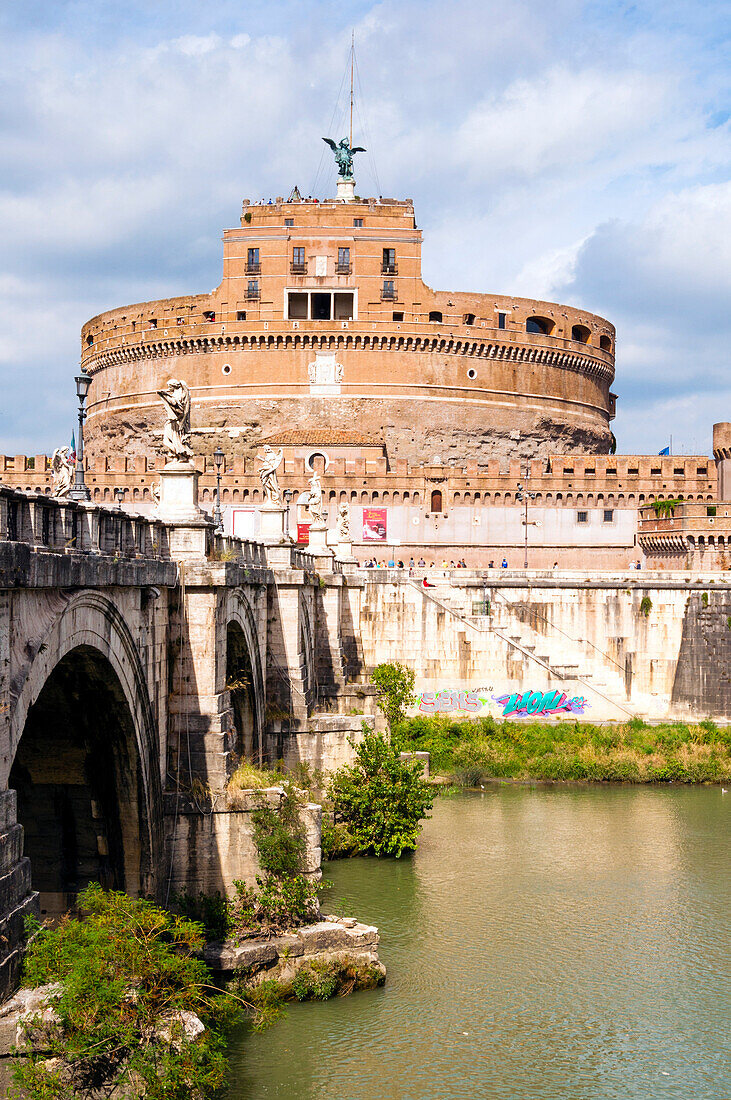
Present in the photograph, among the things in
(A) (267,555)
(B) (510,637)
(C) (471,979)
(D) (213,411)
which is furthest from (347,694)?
(D) (213,411)

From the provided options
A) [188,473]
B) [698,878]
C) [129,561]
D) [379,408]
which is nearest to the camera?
[129,561]

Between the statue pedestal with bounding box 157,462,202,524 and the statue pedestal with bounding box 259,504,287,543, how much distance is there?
8474 millimetres

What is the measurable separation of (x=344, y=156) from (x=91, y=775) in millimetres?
65118

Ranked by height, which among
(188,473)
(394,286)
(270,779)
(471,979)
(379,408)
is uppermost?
(394,286)

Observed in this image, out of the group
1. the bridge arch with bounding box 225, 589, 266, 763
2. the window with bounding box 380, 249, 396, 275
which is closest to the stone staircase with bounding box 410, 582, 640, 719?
the bridge arch with bounding box 225, 589, 266, 763

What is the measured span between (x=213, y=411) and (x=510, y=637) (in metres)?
33.8

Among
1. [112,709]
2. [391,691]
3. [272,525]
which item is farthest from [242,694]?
[391,691]

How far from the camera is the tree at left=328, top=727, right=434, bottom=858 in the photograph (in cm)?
2175

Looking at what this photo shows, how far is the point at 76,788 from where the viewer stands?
13.0 m

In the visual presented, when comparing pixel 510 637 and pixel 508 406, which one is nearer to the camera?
pixel 510 637

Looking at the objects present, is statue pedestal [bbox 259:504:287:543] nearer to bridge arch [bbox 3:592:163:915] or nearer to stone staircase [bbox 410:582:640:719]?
bridge arch [bbox 3:592:163:915]

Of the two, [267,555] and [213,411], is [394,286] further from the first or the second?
[267,555]

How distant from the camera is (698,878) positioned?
2164cm

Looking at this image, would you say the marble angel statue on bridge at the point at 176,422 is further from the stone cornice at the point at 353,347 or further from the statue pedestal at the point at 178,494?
the stone cornice at the point at 353,347
